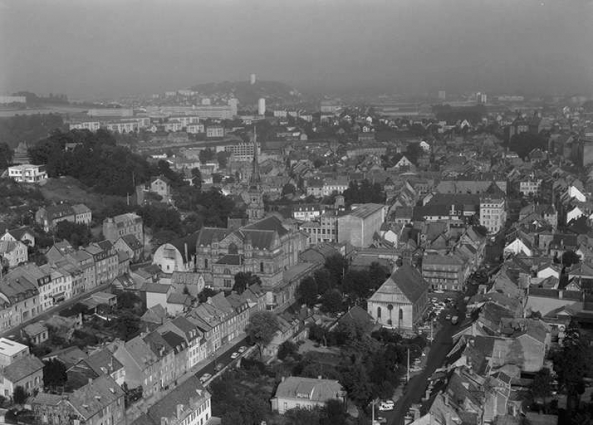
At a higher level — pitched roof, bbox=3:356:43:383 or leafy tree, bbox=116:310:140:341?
pitched roof, bbox=3:356:43:383

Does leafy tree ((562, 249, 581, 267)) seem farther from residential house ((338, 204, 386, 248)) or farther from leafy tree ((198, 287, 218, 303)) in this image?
leafy tree ((198, 287, 218, 303))

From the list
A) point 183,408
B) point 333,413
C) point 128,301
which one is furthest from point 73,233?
point 333,413

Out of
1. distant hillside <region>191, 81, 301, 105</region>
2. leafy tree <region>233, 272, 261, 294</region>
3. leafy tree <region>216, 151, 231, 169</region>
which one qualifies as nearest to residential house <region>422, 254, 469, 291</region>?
leafy tree <region>233, 272, 261, 294</region>

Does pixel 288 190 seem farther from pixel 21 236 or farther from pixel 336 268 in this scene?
pixel 21 236

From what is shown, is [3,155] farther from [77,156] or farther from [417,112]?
[417,112]

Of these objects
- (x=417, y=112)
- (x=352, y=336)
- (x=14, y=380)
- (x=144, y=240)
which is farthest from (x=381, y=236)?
(x=417, y=112)

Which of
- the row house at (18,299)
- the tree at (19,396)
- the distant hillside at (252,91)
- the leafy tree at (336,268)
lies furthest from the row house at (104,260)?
the distant hillside at (252,91)
